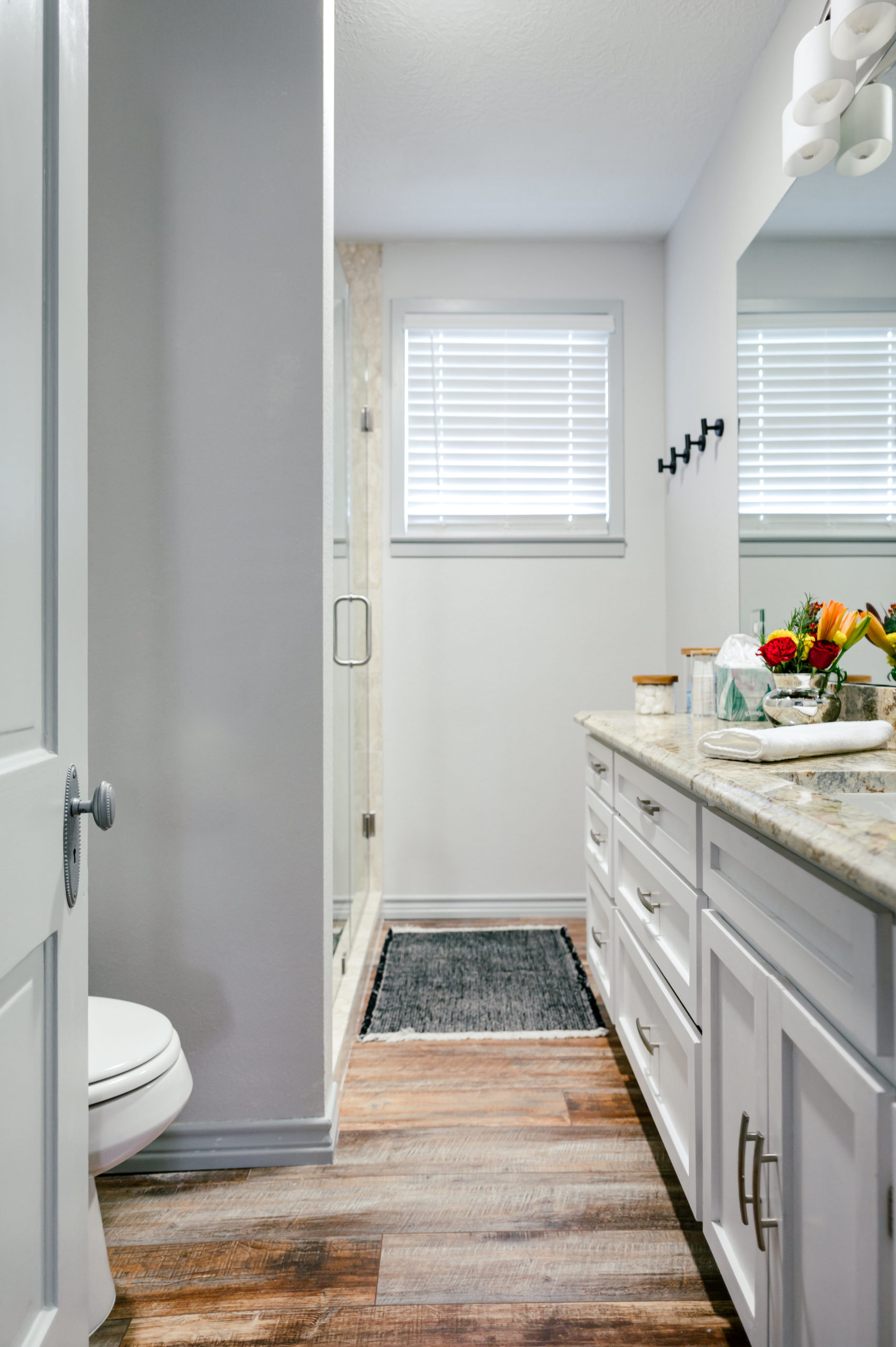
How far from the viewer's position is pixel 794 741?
4.24 ft

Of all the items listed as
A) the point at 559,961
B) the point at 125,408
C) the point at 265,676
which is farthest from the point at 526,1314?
the point at 125,408

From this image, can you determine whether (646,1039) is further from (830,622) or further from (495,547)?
(495,547)

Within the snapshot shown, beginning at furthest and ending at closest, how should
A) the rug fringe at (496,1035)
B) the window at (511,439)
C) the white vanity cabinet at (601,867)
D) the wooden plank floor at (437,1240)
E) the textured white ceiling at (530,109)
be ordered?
1. the window at (511,439)
2. the rug fringe at (496,1035)
3. the textured white ceiling at (530,109)
4. the white vanity cabinet at (601,867)
5. the wooden plank floor at (437,1240)

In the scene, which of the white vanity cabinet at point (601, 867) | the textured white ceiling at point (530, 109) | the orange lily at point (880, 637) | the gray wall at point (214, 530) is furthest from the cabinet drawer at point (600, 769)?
the textured white ceiling at point (530, 109)

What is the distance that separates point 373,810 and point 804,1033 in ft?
8.01

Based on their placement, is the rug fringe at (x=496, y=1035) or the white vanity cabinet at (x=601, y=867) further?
the rug fringe at (x=496, y=1035)

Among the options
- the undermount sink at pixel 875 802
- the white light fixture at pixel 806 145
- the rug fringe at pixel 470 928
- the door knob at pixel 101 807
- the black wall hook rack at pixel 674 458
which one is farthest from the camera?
the rug fringe at pixel 470 928

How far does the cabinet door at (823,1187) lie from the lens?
27.7 inches

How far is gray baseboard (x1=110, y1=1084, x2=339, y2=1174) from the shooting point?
1.63 metres

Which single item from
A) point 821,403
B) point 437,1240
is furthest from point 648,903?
point 821,403

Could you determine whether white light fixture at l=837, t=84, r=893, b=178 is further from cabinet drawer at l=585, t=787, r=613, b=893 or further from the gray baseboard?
the gray baseboard

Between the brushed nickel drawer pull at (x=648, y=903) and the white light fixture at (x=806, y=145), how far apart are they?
5.27 ft

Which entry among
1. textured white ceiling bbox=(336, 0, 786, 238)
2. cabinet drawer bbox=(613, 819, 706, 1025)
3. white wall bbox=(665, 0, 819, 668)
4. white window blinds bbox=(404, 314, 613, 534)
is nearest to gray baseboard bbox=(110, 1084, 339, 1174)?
cabinet drawer bbox=(613, 819, 706, 1025)

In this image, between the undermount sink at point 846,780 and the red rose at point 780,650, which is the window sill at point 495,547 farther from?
the undermount sink at point 846,780
